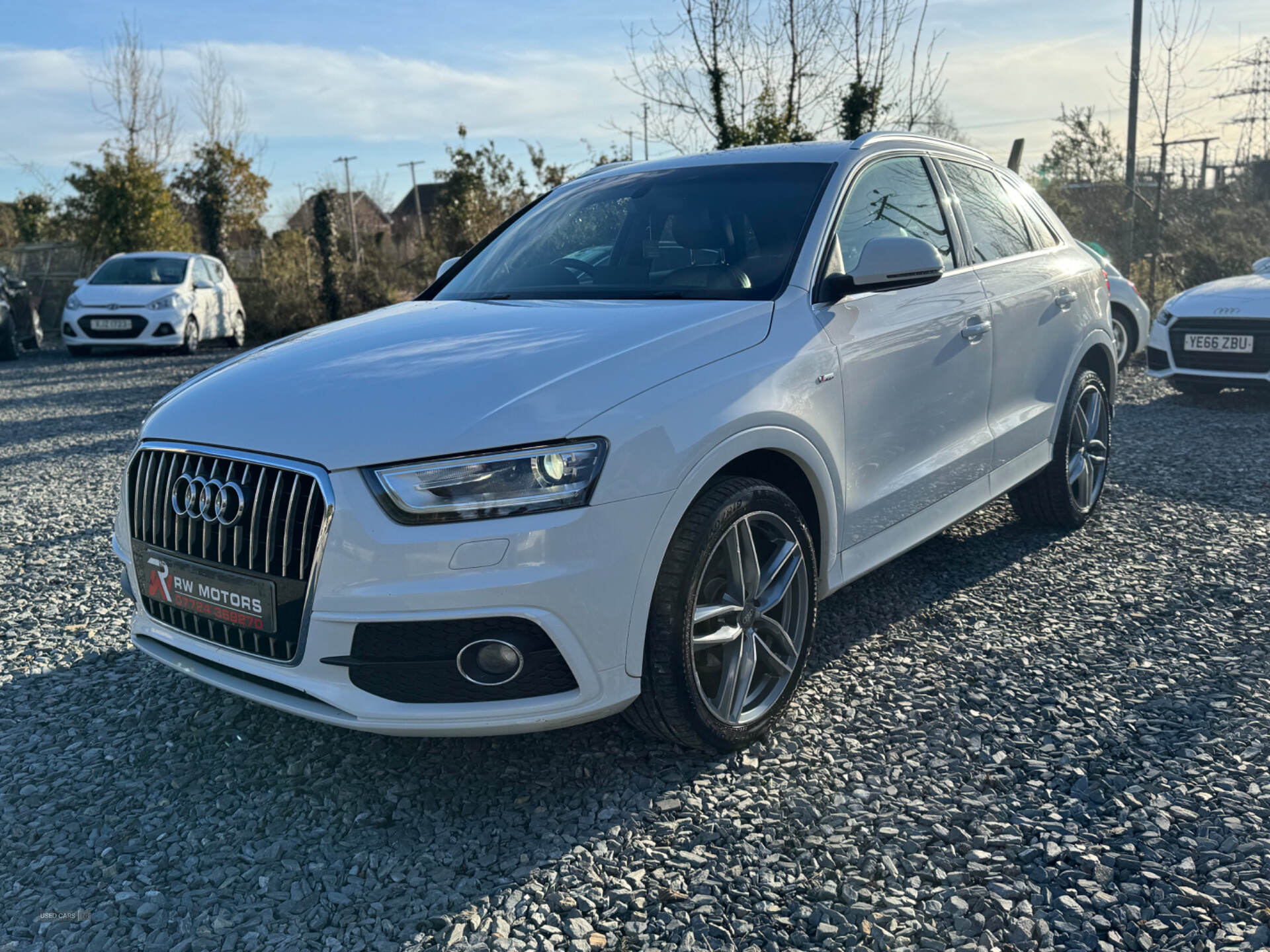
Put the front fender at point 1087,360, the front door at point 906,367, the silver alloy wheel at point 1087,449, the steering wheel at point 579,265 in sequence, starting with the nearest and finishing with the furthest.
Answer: the front door at point 906,367, the steering wheel at point 579,265, the front fender at point 1087,360, the silver alloy wheel at point 1087,449

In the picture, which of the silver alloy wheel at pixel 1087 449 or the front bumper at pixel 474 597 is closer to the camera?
the front bumper at pixel 474 597

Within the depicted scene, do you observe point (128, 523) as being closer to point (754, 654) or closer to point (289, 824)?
point (289, 824)

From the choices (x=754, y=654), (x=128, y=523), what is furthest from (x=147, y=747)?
(x=754, y=654)

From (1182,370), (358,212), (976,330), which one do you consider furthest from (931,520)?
(358,212)

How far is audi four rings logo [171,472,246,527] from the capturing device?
2.64 meters

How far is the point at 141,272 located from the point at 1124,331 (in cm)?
1459

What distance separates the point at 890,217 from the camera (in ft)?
12.8

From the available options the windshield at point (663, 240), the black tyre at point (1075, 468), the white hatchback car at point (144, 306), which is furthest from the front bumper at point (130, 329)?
the black tyre at point (1075, 468)

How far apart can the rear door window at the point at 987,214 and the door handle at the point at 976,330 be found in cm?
31

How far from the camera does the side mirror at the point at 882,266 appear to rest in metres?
3.29

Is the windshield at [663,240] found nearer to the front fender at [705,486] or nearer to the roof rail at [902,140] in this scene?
the roof rail at [902,140]

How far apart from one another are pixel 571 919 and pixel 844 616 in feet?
7.15

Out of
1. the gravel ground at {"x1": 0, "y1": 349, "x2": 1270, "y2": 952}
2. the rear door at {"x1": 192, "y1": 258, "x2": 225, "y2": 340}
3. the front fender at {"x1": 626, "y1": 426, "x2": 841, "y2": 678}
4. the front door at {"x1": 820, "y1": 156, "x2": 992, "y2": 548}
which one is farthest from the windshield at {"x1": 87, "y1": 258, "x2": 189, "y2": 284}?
the front fender at {"x1": 626, "y1": 426, "x2": 841, "y2": 678}

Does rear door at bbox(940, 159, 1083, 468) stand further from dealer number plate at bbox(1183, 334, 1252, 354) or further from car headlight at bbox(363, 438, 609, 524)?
dealer number plate at bbox(1183, 334, 1252, 354)
